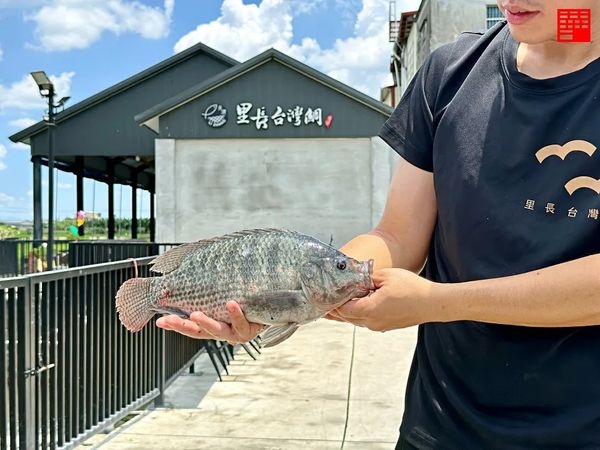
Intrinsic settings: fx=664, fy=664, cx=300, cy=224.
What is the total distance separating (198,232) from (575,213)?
16.2 metres

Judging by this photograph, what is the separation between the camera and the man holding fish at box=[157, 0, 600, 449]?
1.46 metres

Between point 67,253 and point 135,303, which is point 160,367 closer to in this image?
point 135,303

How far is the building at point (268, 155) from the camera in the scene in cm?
1700

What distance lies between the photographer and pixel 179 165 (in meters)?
17.4

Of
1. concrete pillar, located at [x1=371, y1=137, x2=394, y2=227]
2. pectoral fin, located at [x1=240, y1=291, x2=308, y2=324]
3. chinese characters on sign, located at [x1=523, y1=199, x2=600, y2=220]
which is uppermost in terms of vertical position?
concrete pillar, located at [x1=371, y1=137, x2=394, y2=227]

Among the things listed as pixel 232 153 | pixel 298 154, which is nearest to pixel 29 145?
pixel 232 153

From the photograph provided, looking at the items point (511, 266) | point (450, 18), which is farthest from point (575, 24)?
point (450, 18)

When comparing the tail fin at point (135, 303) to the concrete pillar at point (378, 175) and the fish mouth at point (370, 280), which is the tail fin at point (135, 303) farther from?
the concrete pillar at point (378, 175)

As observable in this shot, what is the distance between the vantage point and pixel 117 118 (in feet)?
67.7

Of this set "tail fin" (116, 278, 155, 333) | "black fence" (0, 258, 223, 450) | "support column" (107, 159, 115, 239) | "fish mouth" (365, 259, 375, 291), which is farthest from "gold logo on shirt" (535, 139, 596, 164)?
A: "support column" (107, 159, 115, 239)

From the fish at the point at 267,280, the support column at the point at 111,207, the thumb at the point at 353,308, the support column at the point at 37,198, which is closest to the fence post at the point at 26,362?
the fish at the point at 267,280

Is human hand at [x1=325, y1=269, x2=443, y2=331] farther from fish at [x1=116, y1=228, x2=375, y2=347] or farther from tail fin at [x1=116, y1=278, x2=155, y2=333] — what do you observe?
tail fin at [x1=116, y1=278, x2=155, y2=333]

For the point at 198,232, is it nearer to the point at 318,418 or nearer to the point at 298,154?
the point at 298,154

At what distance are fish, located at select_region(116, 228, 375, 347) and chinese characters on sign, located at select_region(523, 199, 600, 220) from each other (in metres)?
0.42
